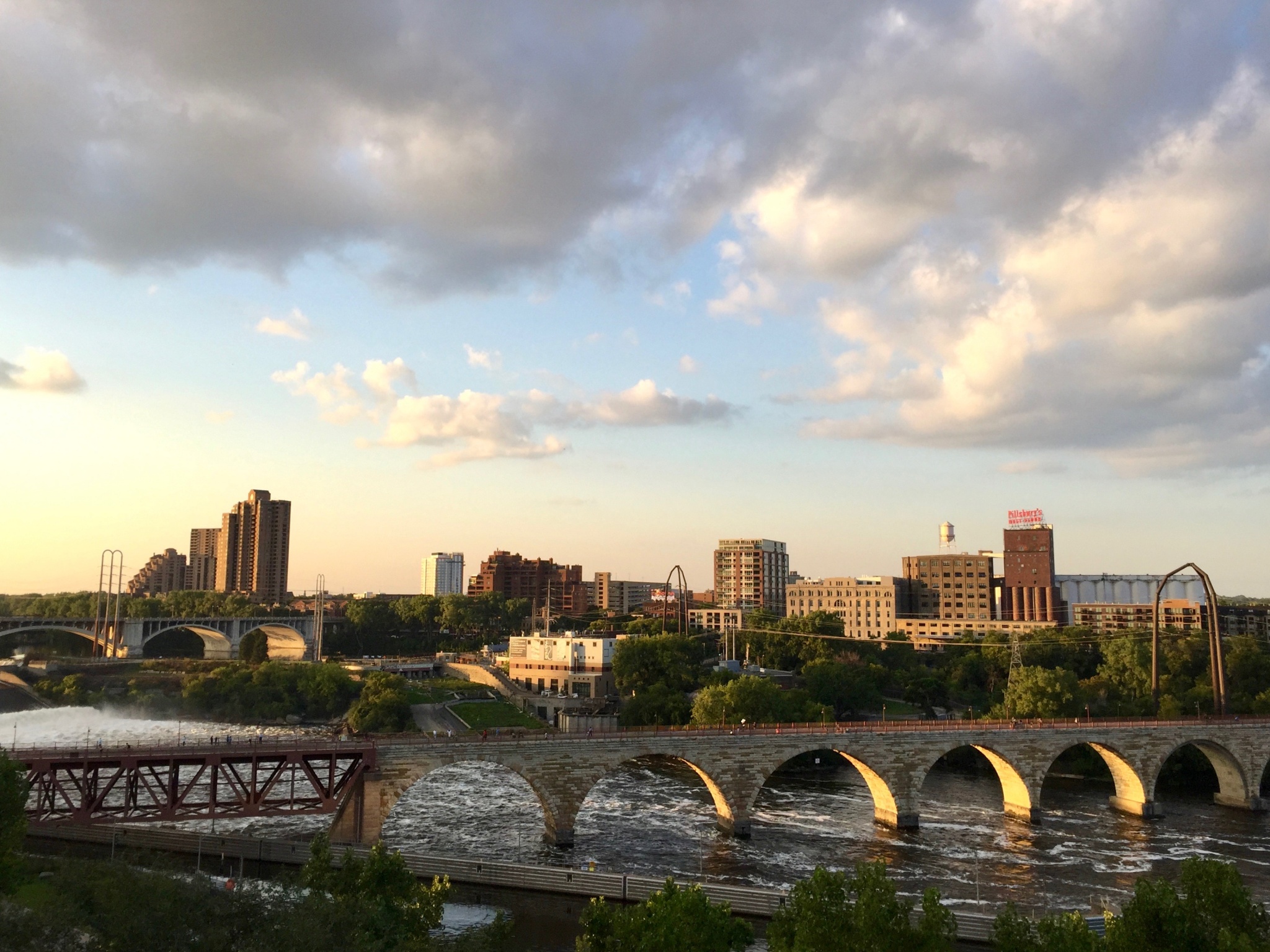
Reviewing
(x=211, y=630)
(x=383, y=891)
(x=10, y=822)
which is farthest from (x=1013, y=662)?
(x=211, y=630)

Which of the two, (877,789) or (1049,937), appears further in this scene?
(877,789)

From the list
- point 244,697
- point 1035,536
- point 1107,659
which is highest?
point 1035,536

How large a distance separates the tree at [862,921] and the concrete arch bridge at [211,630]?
15129 cm

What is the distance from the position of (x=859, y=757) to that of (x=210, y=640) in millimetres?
158351

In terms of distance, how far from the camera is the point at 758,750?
64.7 meters

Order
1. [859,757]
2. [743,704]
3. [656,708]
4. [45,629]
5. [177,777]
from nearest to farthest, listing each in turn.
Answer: [177,777]
[859,757]
[743,704]
[656,708]
[45,629]

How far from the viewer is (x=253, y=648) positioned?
182000 mm

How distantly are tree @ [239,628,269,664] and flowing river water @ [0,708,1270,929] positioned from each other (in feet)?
353

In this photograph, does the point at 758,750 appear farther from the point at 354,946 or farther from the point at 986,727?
the point at 354,946

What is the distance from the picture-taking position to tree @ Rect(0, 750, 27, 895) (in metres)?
38.6

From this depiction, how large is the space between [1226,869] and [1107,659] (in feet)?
290

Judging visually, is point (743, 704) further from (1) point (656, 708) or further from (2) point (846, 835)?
(2) point (846, 835)

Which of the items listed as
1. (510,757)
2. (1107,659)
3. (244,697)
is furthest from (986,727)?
(244,697)

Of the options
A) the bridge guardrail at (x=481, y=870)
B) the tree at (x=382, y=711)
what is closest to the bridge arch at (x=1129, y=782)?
the bridge guardrail at (x=481, y=870)
